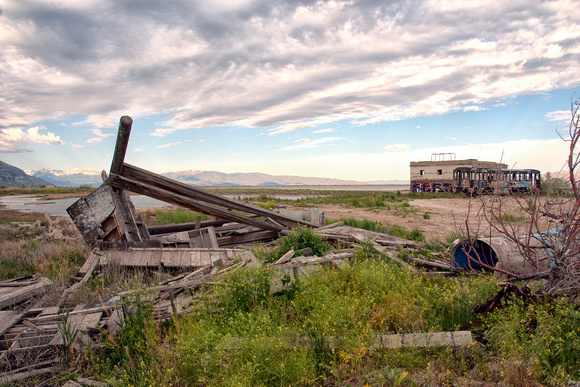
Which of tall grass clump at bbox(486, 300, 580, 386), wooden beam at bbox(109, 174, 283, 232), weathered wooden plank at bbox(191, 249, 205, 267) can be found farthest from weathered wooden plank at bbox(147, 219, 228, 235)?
tall grass clump at bbox(486, 300, 580, 386)

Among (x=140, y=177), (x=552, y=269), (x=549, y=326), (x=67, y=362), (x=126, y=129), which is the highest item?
(x=126, y=129)

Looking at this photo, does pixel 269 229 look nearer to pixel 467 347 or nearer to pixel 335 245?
pixel 335 245

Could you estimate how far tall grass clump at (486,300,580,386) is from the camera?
10.6 feet

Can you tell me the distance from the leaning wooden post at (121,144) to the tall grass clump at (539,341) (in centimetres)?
709

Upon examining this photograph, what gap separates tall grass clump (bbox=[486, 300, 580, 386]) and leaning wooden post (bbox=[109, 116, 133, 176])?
709 cm

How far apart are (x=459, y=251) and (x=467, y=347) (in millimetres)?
4575

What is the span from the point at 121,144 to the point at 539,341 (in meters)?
7.60

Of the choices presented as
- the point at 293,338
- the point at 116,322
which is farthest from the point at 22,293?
the point at 293,338

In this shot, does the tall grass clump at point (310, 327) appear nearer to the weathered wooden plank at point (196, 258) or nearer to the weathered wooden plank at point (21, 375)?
the weathered wooden plank at point (21, 375)

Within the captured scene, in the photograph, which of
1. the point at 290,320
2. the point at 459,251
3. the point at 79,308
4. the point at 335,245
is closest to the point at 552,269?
the point at 290,320

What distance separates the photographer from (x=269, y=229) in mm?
9805

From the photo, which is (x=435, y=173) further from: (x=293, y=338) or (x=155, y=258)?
(x=293, y=338)

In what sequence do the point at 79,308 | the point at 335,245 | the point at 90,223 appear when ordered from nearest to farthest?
1. the point at 79,308
2. the point at 90,223
3. the point at 335,245

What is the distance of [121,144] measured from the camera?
7145 mm
